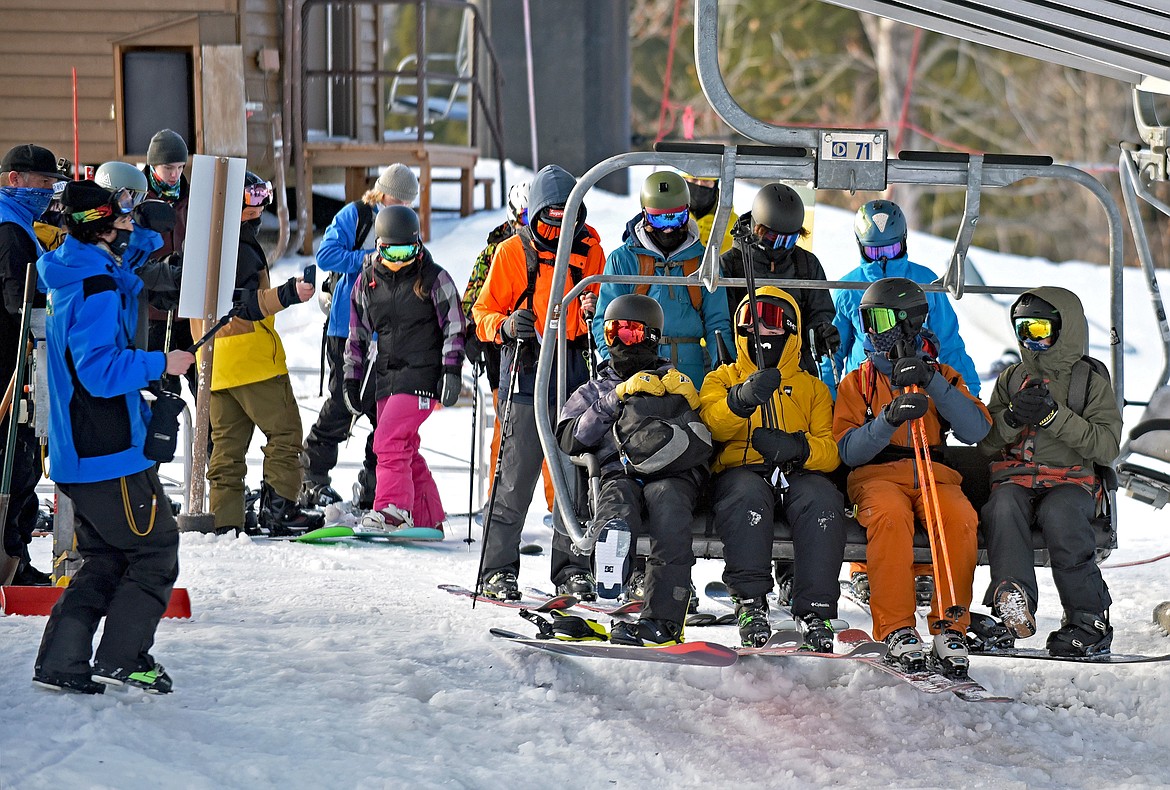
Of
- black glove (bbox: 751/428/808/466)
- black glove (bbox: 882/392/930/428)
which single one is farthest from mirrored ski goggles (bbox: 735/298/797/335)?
black glove (bbox: 882/392/930/428)

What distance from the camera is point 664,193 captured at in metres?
5.88

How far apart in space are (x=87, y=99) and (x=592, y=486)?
10177 millimetres

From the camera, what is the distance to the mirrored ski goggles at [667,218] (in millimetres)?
5883

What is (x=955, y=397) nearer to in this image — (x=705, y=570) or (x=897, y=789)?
(x=897, y=789)

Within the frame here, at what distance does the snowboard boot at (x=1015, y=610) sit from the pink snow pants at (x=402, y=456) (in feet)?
10.6

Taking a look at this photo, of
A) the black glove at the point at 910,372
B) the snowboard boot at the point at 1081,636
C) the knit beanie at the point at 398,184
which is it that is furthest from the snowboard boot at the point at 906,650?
the knit beanie at the point at 398,184

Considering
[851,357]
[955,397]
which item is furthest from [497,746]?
[851,357]

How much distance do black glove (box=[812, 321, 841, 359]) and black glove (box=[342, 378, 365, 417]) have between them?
2.70 metres

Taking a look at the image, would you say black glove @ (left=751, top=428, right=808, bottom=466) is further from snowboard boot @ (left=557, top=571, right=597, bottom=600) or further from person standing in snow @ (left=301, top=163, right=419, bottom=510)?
person standing in snow @ (left=301, top=163, right=419, bottom=510)

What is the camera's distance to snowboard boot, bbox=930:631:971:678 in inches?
189

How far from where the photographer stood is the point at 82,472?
446cm

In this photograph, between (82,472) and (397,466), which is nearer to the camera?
(82,472)

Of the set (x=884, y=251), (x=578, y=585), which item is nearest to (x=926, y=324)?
(x=884, y=251)

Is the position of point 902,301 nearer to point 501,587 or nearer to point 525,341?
point 525,341
